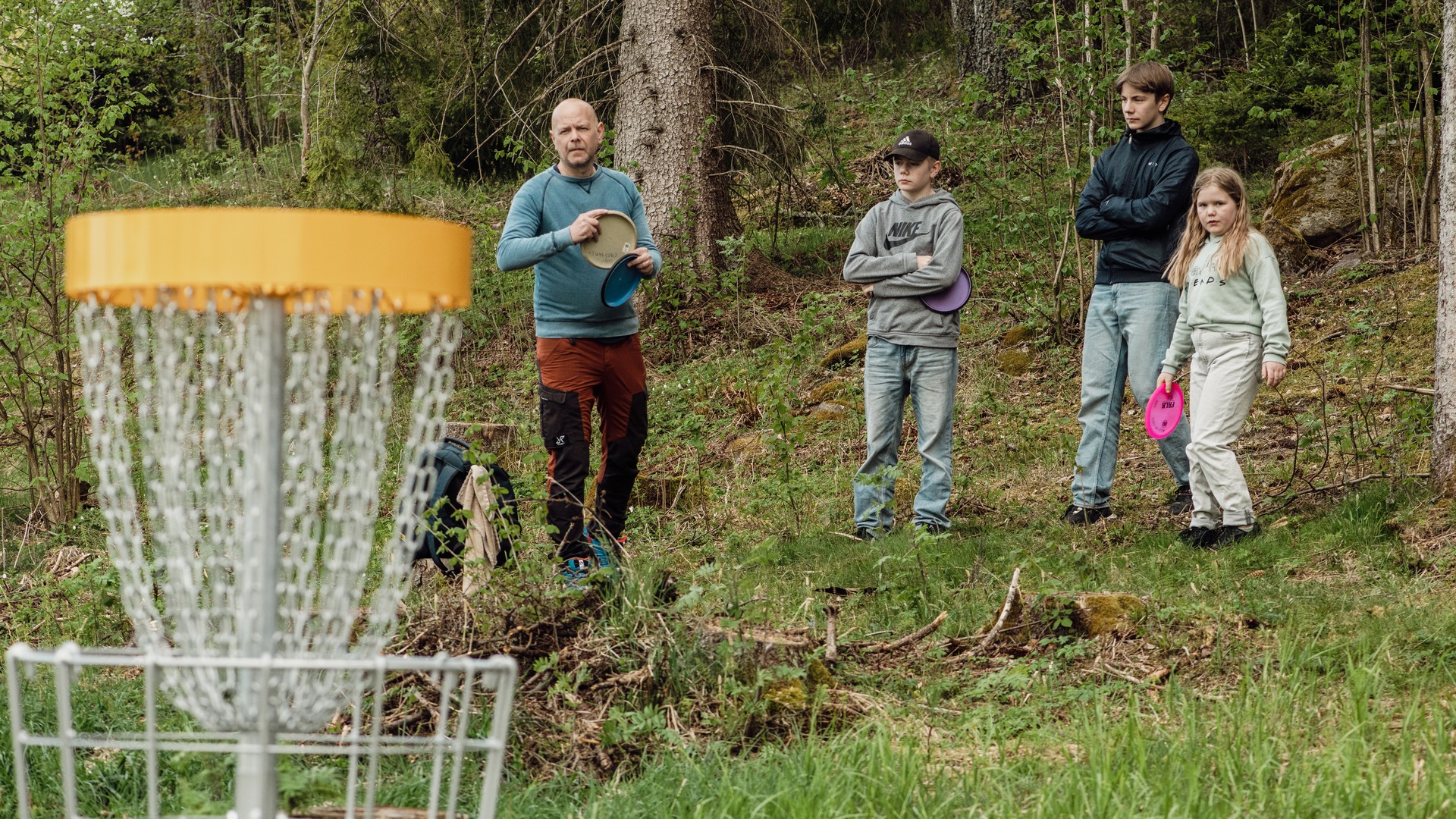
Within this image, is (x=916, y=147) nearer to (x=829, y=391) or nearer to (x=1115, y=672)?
(x=1115, y=672)

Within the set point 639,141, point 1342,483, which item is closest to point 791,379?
point 639,141

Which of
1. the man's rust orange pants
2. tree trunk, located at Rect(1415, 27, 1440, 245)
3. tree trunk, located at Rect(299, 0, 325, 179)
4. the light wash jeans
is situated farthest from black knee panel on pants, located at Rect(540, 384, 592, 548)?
tree trunk, located at Rect(1415, 27, 1440, 245)

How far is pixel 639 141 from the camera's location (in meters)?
9.71

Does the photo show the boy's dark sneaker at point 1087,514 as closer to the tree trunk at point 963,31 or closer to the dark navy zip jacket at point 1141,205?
the dark navy zip jacket at point 1141,205

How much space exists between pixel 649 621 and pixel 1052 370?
5174mm

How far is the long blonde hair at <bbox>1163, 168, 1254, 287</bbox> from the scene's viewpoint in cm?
486

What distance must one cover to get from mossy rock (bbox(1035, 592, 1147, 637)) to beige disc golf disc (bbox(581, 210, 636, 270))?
6.60 ft

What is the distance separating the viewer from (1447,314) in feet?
15.8

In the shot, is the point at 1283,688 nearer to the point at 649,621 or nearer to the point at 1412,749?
the point at 1412,749

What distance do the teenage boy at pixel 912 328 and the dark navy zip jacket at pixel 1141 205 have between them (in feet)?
2.08

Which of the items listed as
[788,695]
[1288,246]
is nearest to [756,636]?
[788,695]

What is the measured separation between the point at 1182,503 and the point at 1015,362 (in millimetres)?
3042

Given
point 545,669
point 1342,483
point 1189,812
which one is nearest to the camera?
point 1189,812

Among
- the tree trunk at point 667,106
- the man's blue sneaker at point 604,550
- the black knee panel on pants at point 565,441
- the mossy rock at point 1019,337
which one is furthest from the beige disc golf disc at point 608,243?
the tree trunk at point 667,106
